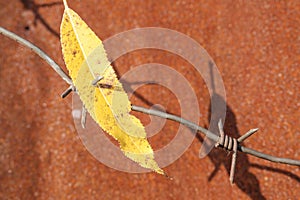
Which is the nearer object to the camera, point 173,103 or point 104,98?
point 104,98

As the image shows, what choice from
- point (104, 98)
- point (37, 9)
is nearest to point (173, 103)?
point (104, 98)

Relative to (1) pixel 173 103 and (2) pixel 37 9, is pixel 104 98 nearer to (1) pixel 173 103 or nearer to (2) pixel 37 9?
(1) pixel 173 103

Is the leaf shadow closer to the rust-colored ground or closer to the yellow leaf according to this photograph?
the rust-colored ground

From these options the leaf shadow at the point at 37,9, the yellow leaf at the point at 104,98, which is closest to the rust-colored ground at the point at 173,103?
the leaf shadow at the point at 37,9

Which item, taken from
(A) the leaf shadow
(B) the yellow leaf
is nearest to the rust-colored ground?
(A) the leaf shadow

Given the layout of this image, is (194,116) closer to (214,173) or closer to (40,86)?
(214,173)

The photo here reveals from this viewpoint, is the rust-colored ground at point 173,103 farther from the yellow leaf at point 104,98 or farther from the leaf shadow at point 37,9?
the yellow leaf at point 104,98
